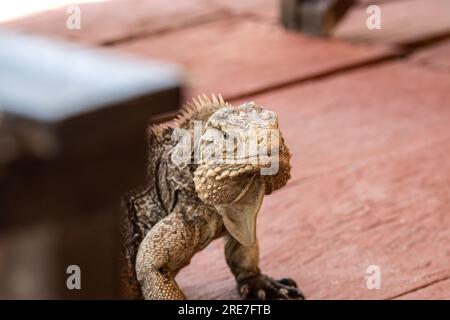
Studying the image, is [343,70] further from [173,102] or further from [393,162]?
[173,102]

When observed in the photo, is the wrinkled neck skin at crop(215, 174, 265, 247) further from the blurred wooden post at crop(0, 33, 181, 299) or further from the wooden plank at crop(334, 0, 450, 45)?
the wooden plank at crop(334, 0, 450, 45)

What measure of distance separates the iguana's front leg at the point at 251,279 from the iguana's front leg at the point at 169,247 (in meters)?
0.19

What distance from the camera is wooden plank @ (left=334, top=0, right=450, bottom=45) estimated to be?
196 inches

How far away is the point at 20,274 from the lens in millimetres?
758

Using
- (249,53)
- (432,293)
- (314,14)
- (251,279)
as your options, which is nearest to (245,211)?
(251,279)

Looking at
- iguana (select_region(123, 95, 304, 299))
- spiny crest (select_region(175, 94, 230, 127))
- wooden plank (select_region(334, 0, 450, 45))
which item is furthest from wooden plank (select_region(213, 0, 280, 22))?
spiny crest (select_region(175, 94, 230, 127))

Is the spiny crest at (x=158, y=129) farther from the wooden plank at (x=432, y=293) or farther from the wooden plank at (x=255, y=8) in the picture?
the wooden plank at (x=255, y=8)

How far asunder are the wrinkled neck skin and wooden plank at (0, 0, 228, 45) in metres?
2.91

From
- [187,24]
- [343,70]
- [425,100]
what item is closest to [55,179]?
[425,100]

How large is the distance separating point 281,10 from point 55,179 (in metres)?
4.48

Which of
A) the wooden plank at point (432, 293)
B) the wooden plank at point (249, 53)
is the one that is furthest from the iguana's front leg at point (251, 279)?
the wooden plank at point (249, 53)

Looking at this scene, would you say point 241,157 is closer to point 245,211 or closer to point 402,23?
point 245,211

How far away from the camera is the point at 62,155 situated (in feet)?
2.36

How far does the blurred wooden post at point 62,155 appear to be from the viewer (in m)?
0.72
